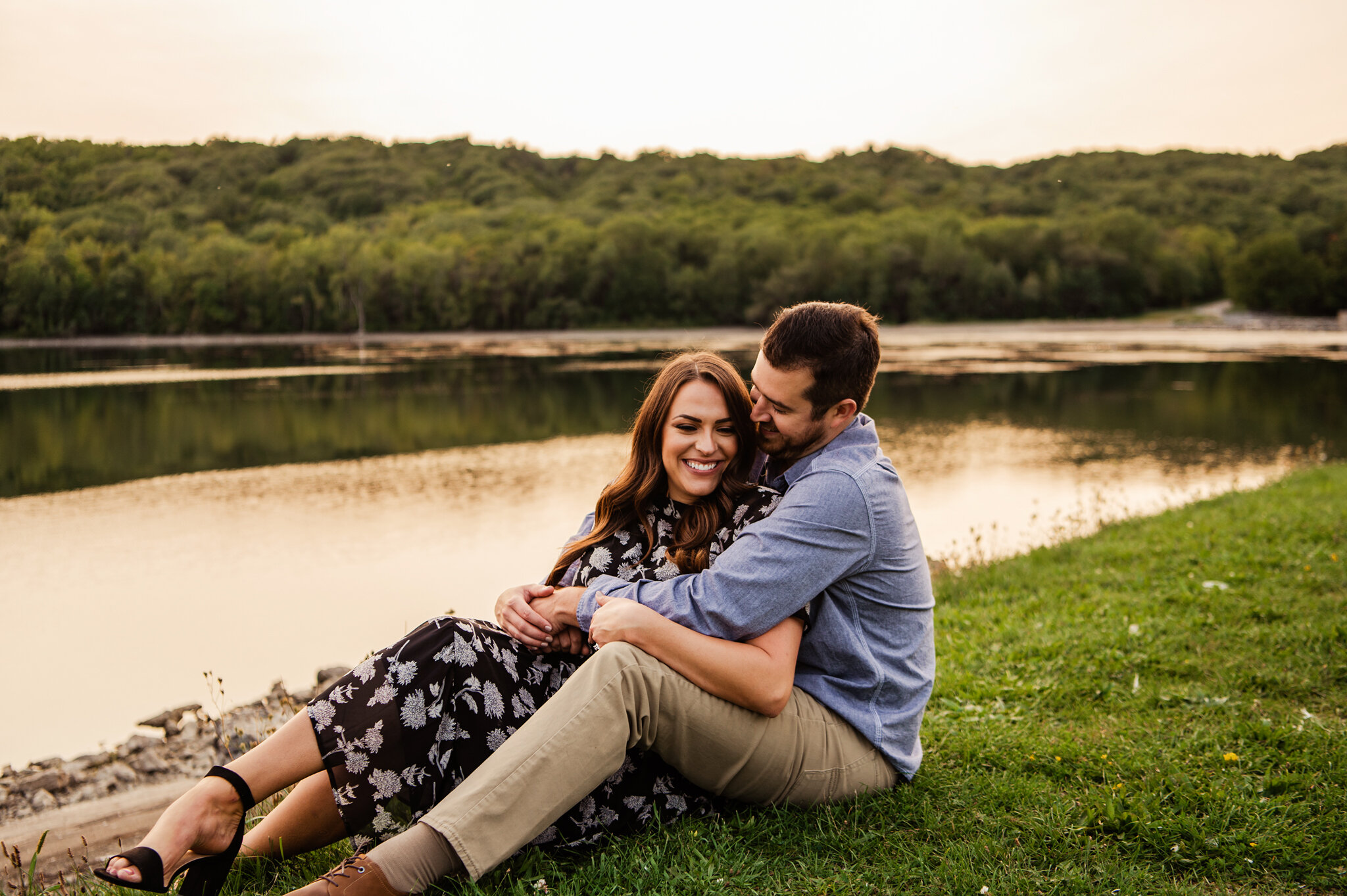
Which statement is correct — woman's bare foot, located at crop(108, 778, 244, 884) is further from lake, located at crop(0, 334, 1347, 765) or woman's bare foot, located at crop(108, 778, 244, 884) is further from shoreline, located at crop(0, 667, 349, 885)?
lake, located at crop(0, 334, 1347, 765)

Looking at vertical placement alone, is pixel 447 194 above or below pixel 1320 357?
above

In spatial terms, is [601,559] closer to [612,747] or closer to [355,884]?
[612,747]

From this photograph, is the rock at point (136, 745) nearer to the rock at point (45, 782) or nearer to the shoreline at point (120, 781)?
the shoreline at point (120, 781)

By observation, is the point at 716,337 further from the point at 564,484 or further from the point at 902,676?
the point at 902,676

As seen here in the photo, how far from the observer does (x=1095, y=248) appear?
79312mm

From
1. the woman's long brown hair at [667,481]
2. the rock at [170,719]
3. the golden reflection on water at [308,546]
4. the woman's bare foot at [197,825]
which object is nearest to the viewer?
the woman's bare foot at [197,825]

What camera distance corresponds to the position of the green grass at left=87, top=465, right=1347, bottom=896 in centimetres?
280

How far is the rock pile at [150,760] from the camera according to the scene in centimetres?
559

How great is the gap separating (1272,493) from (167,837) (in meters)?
10.3

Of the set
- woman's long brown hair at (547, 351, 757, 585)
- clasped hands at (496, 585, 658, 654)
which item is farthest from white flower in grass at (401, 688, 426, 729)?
woman's long brown hair at (547, 351, 757, 585)

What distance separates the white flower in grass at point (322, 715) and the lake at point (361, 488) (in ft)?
17.5

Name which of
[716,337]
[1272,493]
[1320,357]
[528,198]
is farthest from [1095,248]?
[1272,493]

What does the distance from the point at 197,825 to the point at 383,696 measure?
60cm

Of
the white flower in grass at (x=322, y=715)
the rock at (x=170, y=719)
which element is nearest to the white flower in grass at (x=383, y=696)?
the white flower in grass at (x=322, y=715)
